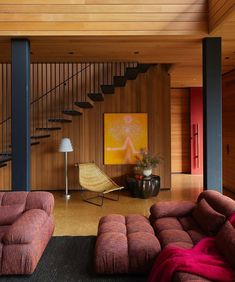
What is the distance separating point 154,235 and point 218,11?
116 inches

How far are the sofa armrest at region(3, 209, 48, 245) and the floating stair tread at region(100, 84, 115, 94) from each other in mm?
3630

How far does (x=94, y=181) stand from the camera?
249 inches

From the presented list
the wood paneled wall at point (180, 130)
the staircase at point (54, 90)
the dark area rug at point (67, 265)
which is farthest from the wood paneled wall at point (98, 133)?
the dark area rug at point (67, 265)

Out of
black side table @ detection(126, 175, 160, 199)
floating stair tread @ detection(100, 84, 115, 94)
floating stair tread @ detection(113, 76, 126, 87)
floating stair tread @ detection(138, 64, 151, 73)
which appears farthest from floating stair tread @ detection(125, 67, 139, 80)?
black side table @ detection(126, 175, 160, 199)

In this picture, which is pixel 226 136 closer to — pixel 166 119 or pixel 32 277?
pixel 166 119

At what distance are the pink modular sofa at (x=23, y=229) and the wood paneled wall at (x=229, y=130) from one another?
4.73 metres

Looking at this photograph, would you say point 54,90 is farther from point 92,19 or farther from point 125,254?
point 125,254

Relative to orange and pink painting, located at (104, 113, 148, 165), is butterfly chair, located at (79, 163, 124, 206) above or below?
below

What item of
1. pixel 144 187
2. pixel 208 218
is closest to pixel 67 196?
pixel 144 187

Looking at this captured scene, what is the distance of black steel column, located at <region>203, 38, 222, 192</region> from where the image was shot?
4289 millimetres

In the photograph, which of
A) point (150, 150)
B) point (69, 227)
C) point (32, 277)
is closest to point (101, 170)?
point (150, 150)

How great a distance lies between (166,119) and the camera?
277 inches

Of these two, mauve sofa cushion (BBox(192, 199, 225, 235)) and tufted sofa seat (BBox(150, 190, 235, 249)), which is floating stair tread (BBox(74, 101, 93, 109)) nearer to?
tufted sofa seat (BBox(150, 190, 235, 249))

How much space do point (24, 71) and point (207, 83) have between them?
278 cm
